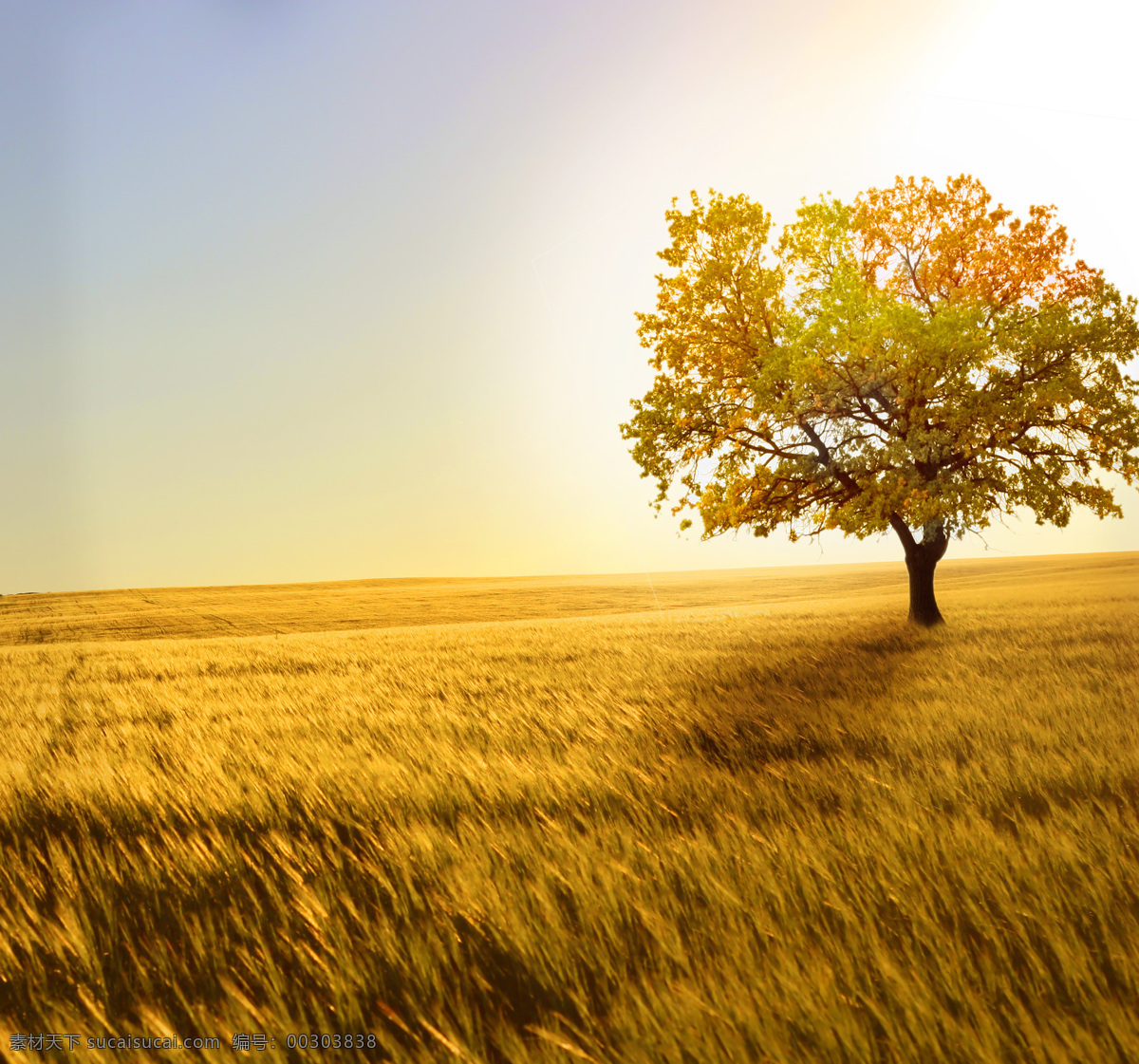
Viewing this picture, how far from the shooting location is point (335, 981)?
7.98 ft

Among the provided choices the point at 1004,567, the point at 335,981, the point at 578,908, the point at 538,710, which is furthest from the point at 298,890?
the point at 1004,567

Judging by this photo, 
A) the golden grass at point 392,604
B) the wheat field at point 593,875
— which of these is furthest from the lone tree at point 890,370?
the golden grass at point 392,604

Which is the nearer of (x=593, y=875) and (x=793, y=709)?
(x=593, y=875)

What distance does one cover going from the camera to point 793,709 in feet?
24.5

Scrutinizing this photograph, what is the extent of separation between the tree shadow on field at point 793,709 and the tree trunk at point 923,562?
606 cm

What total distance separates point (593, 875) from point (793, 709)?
491cm

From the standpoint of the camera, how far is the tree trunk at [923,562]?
701 inches

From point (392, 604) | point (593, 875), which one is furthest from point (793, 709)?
point (392, 604)

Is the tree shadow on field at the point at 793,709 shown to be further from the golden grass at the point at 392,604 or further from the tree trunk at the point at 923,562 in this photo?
the golden grass at the point at 392,604

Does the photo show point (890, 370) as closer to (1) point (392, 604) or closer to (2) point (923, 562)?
(2) point (923, 562)

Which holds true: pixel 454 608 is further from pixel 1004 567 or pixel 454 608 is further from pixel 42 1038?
pixel 1004 567

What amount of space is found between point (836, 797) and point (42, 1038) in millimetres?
4200

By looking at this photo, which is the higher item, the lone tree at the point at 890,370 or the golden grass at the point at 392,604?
the lone tree at the point at 890,370

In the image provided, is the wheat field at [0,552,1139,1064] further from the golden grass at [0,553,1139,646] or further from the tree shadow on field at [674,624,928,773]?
the golden grass at [0,553,1139,646]
